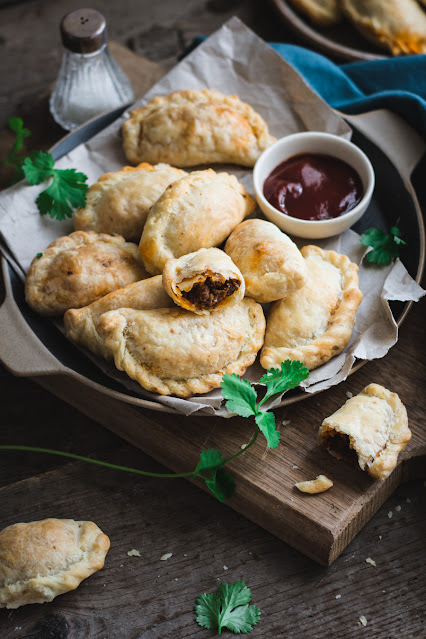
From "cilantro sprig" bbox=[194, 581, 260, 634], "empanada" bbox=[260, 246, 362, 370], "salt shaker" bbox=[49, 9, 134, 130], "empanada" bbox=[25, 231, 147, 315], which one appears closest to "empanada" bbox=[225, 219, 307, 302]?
"empanada" bbox=[260, 246, 362, 370]

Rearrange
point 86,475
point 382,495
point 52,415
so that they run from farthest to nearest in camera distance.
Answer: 1. point 52,415
2. point 86,475
3. point 382,495

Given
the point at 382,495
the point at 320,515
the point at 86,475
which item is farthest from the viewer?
the point at 86,475

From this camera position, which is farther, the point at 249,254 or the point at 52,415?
the point at 52,415

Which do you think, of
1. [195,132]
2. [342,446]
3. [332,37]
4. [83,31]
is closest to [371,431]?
[342,446]

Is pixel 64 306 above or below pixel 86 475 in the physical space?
above

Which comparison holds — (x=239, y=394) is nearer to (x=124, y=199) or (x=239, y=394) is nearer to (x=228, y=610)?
(x=228, y=610)

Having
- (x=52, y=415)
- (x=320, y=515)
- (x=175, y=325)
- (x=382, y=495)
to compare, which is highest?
(x=175, y=325)

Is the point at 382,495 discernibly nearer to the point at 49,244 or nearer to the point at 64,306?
the point at 64,306

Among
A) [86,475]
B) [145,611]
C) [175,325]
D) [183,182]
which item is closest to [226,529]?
[145,611]
